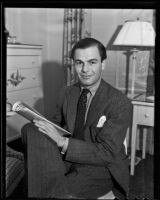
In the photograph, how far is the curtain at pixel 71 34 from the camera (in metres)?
0.83

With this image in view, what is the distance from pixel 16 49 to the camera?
2.81 ft

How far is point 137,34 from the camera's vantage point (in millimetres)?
909

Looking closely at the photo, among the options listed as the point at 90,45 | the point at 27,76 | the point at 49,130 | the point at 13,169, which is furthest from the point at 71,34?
the point at 13,169

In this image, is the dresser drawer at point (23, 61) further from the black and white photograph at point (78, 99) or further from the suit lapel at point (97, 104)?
the suit lapel at point (97, 104)

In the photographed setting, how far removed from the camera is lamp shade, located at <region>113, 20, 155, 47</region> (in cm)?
81

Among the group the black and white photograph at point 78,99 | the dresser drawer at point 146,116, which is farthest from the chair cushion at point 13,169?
the dresser drawer at point 146,116

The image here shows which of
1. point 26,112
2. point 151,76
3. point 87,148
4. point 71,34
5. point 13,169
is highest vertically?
point 71,34

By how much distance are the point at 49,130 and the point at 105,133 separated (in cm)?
16

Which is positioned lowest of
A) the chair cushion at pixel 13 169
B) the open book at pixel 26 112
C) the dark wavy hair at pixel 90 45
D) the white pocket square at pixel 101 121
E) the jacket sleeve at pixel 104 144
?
the chair cushion at pixel 13 169

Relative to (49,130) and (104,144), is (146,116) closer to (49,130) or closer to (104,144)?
(104,144)

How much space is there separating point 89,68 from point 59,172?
12.2 inches

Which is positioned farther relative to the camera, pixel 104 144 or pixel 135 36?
pixel 135 36
